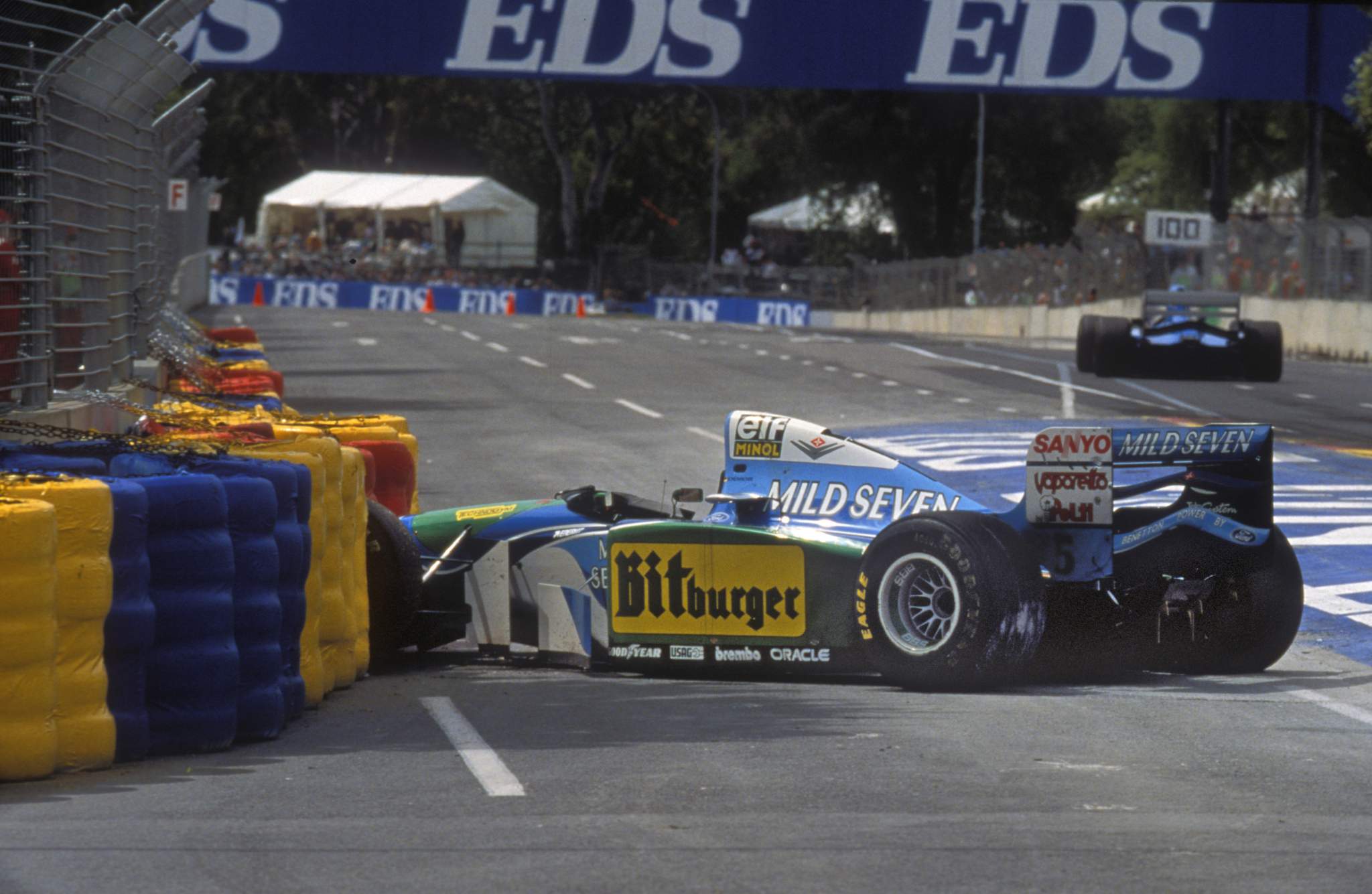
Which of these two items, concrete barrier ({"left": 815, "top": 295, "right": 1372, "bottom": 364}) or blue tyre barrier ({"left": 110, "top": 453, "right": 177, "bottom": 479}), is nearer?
blue tyre barrier ({"left": 110, "top": 453, "right": 177, "bottom": 479})

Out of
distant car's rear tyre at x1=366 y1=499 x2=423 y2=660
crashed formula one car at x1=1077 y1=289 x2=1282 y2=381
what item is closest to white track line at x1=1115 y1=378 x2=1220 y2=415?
crashed formula one car at x1=1077 y1=289 x2=1282 y2=381

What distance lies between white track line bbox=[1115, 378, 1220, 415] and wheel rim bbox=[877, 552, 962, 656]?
1721 cm

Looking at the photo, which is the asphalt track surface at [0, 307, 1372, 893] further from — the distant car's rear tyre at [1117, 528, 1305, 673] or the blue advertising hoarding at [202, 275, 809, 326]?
the blue advertising hoarding at [202, 275, 809, 326]

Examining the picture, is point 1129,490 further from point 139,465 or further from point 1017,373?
point 1017,373

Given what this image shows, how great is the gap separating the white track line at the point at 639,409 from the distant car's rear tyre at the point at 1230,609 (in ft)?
49.9

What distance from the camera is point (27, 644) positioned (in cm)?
675

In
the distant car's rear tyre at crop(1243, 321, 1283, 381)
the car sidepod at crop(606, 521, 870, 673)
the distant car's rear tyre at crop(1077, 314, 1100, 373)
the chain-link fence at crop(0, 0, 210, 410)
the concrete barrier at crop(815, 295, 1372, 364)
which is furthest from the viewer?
the concrete barrier at crop(815, 295, 1372, 364)

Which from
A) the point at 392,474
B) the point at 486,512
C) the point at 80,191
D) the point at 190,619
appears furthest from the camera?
the point at 80,191

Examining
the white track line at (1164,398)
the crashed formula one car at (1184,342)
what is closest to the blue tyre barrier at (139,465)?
the white track line at (1164,398)

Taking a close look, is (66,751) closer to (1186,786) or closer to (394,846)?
(394,846)

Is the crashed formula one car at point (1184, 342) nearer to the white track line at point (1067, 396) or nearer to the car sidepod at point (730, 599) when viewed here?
the white track line at point (1067, 396)

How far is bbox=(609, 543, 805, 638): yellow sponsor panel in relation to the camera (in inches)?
358

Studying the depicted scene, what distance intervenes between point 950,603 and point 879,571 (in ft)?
1.05

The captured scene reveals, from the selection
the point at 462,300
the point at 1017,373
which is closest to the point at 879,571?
the point at 1017,373
